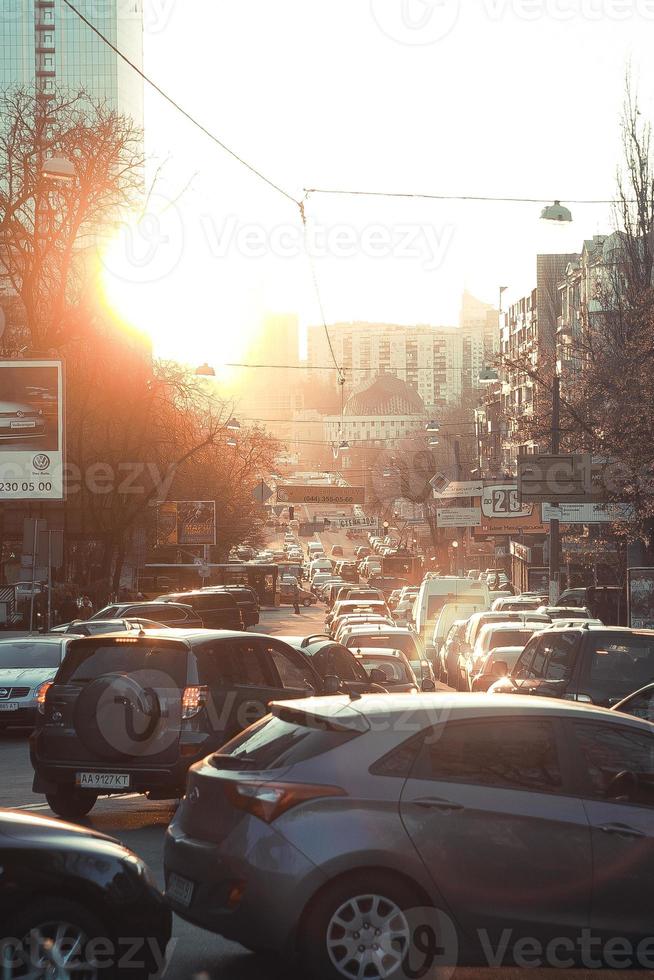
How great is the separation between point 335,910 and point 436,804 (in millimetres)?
673

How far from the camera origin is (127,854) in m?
6.04

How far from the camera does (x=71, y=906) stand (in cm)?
564

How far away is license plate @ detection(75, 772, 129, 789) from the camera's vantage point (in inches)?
411

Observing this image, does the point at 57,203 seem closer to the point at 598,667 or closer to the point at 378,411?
the point at 598,667

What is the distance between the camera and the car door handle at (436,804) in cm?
637

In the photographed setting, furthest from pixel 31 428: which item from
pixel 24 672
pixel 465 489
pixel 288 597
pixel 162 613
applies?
pixel 288 597

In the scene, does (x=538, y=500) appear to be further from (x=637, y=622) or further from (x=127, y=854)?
(x=127, y=854)

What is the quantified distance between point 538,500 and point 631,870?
91.7 feet

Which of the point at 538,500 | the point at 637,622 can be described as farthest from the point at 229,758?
the point at 538,500

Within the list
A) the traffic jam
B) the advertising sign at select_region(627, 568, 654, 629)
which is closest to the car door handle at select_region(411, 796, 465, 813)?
the traffic jam

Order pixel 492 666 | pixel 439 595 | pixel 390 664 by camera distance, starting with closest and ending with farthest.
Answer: pixel 390 664, pixel 492 666, pixel 439 595

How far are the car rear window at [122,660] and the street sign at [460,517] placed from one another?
151ft

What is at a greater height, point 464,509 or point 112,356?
point 112,356

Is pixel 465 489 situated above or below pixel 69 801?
above
